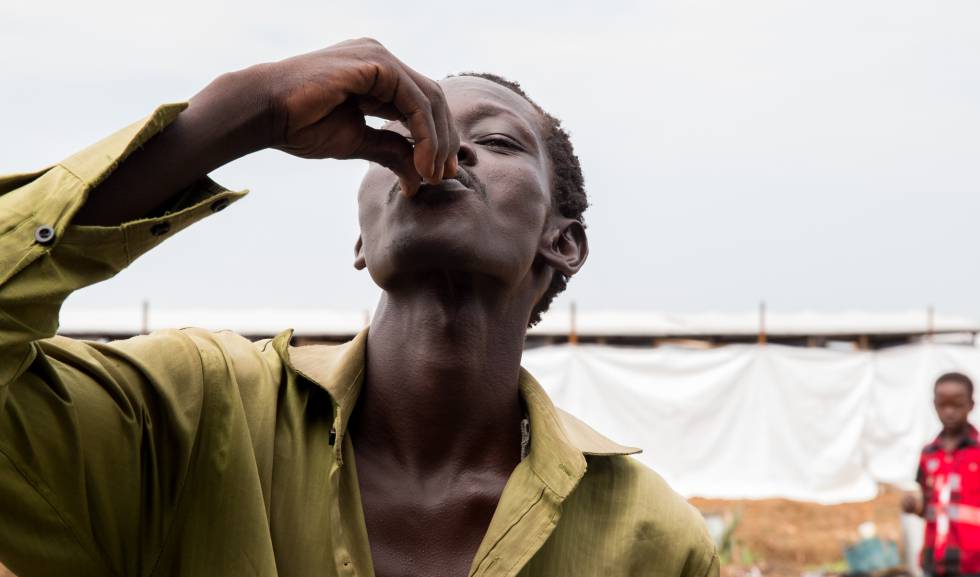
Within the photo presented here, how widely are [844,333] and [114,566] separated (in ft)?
59.7

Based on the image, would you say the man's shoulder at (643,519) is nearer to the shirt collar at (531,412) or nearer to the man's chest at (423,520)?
the shirt collar at (531,412)

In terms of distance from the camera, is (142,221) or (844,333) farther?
(844,333)

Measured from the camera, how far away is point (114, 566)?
201 cm

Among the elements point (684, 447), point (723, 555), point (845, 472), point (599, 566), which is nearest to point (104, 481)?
point (599, 566)

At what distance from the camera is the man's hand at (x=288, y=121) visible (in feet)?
5.84

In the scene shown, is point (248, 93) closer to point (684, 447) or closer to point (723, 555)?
point (723, 555)

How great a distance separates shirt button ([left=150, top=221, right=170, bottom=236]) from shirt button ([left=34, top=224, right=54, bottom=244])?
0.14 metres

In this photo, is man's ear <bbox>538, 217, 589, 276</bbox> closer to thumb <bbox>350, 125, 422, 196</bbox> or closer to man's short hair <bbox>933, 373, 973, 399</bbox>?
thumb <bbox>350, 125, 422, 196</bbox>

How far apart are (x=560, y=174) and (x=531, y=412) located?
62cm

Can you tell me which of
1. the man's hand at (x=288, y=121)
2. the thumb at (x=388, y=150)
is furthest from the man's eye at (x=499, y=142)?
the man's hand at (x=288, y=121)

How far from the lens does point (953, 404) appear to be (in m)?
7.64

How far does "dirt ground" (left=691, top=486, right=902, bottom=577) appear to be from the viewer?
14.7 m

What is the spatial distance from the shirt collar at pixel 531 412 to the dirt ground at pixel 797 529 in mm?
11206

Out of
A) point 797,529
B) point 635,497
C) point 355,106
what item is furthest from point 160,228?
point 797,529
